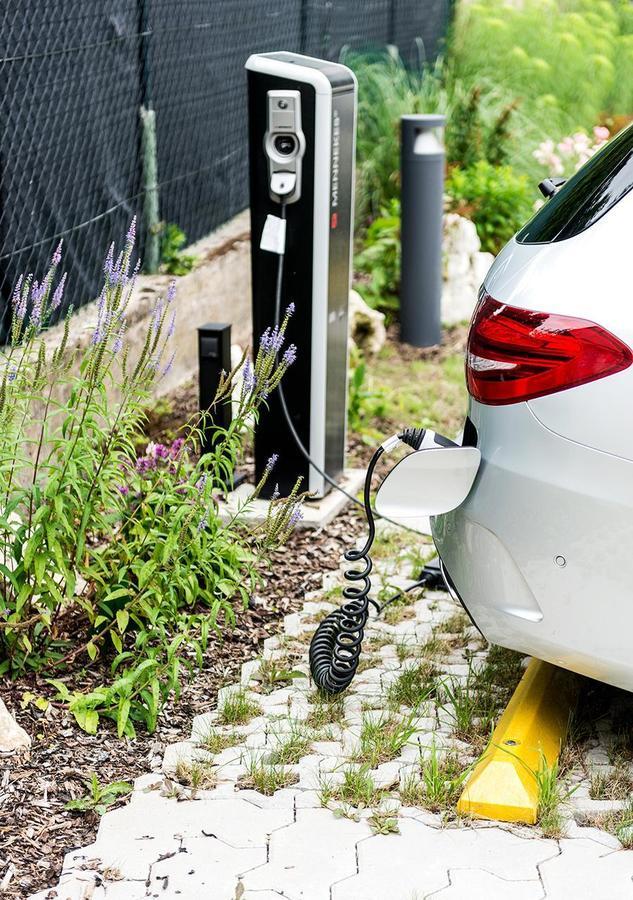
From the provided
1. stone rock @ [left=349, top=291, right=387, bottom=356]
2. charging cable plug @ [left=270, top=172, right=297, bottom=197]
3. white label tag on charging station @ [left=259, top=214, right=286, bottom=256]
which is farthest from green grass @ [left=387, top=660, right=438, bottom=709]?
stone rock @ [left=349, top=291, right=387, bottom=356]

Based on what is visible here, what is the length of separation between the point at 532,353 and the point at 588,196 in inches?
19.8

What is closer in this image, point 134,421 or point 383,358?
point 134,421

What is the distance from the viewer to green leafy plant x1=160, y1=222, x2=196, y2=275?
6.57 meters

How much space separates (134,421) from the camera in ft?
11.5

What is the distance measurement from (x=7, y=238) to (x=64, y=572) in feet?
7.06

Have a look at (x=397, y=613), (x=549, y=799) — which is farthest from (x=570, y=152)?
(x=549, y=799)

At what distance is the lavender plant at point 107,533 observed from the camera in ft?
10.6

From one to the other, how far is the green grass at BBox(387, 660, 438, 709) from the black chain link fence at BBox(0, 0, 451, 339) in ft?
7.63

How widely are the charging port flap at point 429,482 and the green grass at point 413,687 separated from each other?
0.71 metres

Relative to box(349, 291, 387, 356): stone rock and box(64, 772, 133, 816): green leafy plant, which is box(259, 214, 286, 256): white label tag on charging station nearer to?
box(64, 772, 133, 816): green leafy plant

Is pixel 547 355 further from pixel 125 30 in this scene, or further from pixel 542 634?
pixel 125 30

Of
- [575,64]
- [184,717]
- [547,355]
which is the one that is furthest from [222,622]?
[575,64]

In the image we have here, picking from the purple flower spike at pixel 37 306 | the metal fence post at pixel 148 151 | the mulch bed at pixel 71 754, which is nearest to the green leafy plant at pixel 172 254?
the metal fence post at pixel 148 151

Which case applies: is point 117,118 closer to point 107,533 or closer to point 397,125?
point 107,533
